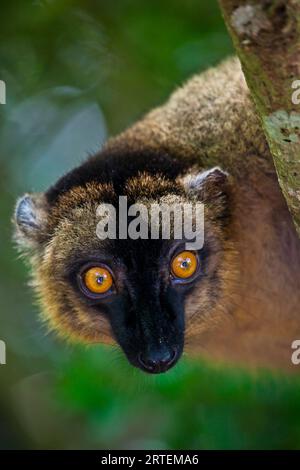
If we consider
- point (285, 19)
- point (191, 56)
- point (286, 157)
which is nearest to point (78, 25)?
point (191, 56)

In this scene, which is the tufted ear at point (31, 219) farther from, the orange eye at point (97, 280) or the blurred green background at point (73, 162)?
the blurred green background at point (73, 162)

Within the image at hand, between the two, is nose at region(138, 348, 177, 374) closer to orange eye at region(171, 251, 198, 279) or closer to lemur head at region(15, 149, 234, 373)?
lemur head at region(15, 149, 234, 373)

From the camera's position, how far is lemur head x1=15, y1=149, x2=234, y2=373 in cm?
484

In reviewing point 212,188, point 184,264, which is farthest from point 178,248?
point 212,188

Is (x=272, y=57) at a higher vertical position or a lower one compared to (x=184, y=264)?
higher

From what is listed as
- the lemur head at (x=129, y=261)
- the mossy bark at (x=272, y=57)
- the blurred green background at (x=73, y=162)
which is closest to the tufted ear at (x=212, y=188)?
the lemur head at (x=129, y=261)

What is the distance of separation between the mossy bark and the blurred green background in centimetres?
367

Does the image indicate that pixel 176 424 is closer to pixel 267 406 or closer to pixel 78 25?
pixel 267 406

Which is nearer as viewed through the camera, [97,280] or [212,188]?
[97,280]

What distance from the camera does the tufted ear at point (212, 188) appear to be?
5172 millimetres

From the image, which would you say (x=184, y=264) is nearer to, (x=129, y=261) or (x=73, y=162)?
(x=129, y=261)

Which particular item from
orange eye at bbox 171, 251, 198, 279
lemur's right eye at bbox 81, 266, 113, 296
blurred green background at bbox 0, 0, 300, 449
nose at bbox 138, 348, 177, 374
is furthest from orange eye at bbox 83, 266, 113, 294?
blurred green background at bbox 0, 0, 300, 449

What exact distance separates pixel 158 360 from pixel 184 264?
27.3 inches

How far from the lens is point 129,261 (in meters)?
4.88
